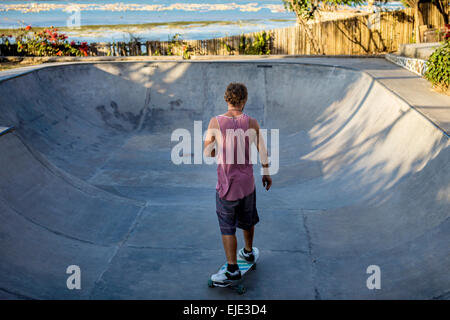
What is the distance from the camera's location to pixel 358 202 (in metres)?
5.73

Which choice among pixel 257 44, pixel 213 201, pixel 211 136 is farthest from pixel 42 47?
pixel 211 136

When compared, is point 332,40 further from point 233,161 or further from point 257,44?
point 233,161

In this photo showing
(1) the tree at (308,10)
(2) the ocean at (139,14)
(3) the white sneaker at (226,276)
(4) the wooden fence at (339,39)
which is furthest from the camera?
(2) the ocean at (139,14)

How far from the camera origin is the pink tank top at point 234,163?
12.1 feet

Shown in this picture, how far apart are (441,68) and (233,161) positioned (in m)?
5.75

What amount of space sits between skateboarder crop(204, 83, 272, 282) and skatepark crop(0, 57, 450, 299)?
2.17ft

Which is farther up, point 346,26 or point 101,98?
point 346,26

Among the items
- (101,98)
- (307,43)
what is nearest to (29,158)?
(101,98)

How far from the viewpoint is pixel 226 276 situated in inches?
156

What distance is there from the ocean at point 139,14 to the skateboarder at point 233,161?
4209cm

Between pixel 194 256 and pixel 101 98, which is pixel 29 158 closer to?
pixel 194 256

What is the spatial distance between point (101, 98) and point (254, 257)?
27.7 ft

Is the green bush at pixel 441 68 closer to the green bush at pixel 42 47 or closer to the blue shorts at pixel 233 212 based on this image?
the blue shorts at pixel 233 212

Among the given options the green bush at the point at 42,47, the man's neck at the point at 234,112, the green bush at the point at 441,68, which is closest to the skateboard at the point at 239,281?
the man's neck at the point at 234,112
